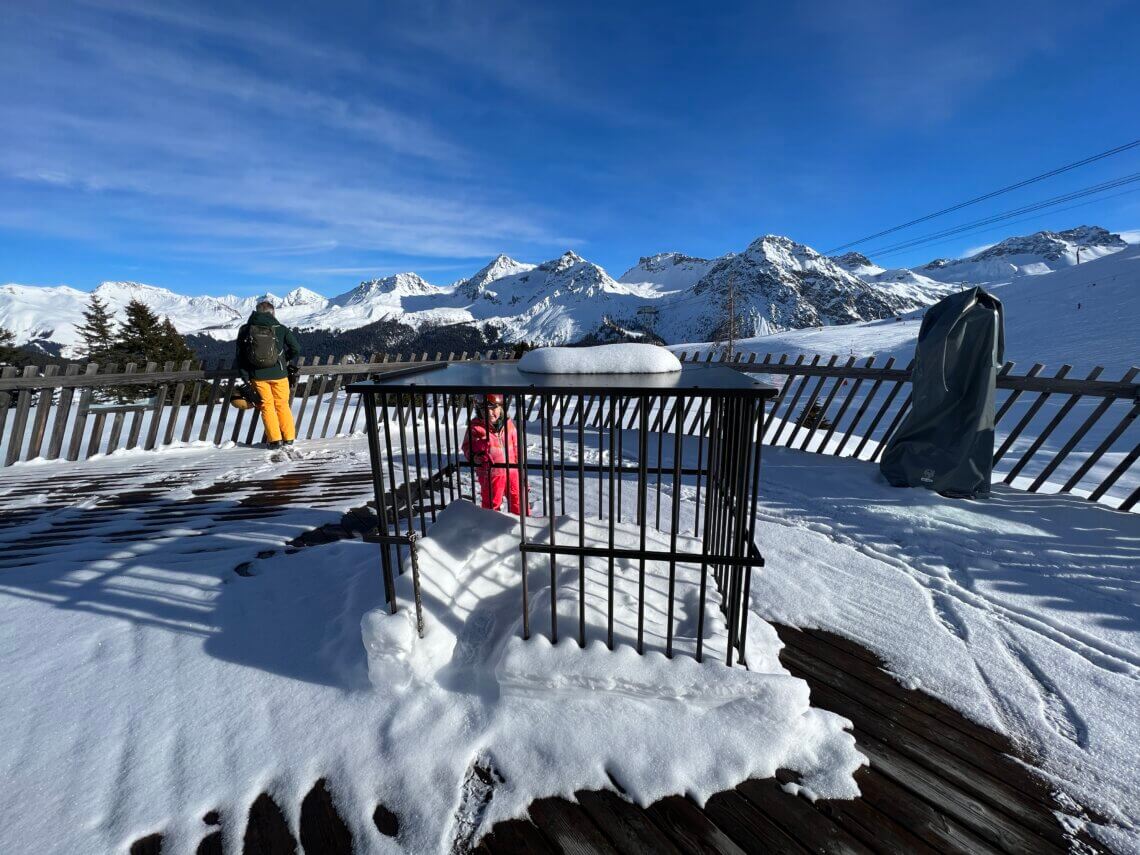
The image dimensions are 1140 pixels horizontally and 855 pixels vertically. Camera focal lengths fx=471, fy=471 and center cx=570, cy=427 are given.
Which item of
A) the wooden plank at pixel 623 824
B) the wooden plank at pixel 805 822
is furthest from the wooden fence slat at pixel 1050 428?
the wooden plank at pixel 623 824

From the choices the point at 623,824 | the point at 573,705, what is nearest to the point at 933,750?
the point at 623,824

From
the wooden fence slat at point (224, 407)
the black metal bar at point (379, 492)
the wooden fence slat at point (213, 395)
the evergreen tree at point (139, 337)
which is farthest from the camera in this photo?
the evergreen tree at point (139, 337)

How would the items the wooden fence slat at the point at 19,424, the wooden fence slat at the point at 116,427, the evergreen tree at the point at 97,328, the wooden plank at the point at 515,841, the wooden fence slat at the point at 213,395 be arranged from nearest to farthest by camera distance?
the wooden plank at the point at 515,841 → the wooden fence slat at the point at 19,424 → the wooden fence slat at the point at 116,427 → the wooden fence slat at the point at 213,395 → the evergreen tree at the point at 97,328

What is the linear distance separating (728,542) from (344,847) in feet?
6.66

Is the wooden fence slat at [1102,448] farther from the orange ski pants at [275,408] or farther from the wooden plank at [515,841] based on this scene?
the orange ski pants at [275,408]

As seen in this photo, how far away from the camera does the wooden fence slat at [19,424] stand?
652 centimetres

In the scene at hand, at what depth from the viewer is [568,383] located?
7.25 ft

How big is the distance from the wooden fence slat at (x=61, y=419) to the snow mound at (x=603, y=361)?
8090 mm

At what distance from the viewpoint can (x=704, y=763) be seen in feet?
6.40

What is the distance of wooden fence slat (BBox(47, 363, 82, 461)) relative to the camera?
6746 millimetres

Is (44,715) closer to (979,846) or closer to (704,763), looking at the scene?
(704,763)

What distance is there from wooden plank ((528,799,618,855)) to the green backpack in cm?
680

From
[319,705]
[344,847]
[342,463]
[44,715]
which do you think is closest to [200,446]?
[342,463]

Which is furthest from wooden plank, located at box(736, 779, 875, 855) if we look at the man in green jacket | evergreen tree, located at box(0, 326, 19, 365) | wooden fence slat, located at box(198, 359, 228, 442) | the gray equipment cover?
evergreen tree, located at box(0, 326, 19, 365)
